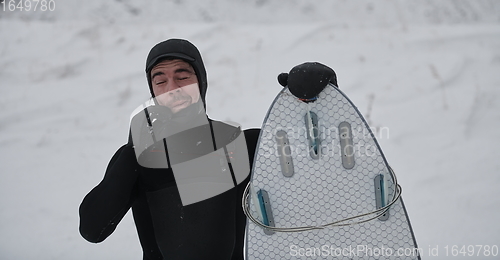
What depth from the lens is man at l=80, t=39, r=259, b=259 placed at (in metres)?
1.47

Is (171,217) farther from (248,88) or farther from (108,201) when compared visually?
(248,88)

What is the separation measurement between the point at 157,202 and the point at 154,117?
28 cm

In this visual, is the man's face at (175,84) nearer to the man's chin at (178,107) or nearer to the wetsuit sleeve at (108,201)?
the man's chin at (178,107)

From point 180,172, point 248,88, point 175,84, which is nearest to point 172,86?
point 175,84

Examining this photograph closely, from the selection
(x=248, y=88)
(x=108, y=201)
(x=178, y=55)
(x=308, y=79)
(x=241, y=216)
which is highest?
(x=248, y=88)

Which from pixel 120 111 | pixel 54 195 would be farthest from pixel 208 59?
pixel 54 195

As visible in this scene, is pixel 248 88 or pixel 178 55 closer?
pixel 178 55

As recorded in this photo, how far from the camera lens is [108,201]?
52.2 inches

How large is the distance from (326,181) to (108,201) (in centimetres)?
67

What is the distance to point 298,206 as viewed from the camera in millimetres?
1507

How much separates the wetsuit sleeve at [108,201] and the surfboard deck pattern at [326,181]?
0.39 metres

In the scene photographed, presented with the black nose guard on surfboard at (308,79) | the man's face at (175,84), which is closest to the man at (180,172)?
the man's face at (175,84)

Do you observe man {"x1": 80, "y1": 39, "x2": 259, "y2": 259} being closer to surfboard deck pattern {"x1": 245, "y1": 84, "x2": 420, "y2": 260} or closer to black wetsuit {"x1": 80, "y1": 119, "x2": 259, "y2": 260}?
black wetsuit {"x1": 80, "y1": 119, "x2": 259, "y2": 260}

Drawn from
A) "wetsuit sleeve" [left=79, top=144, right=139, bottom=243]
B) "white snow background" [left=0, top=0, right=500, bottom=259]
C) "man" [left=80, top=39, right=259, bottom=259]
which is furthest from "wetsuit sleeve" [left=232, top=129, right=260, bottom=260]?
"white snow background" [left=0, top=0, right=500, bottom=259]
